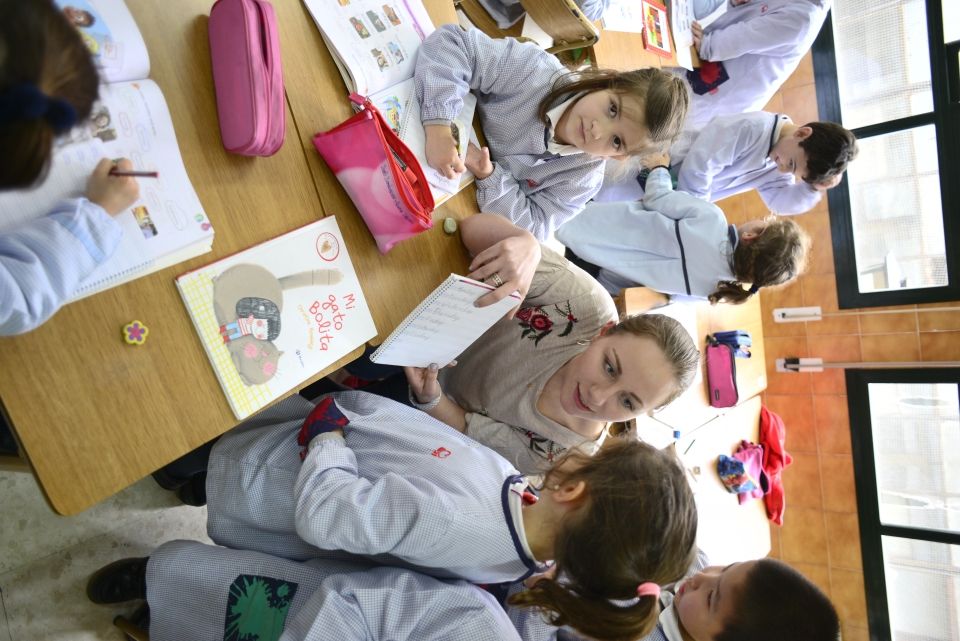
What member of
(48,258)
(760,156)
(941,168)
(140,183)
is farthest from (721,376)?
(48,258)

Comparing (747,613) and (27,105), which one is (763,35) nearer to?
(747,613)

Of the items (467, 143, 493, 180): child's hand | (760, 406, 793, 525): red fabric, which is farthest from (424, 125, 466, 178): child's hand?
(760, 406, 793, 525): red fabric

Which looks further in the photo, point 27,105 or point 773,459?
point 773,459

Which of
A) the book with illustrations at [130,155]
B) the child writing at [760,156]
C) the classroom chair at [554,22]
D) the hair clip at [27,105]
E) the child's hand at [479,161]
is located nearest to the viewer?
the hair clip at [27,105]

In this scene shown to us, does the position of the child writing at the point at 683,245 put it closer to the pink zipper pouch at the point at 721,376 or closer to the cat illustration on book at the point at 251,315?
the pink zipper pouch at the point at 721,376

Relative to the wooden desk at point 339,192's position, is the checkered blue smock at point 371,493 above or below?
below

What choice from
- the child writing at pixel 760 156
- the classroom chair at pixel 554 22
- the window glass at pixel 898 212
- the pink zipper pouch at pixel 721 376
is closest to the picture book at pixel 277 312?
the classroom chair at pixel 554 22

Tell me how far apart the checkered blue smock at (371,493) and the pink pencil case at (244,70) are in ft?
1.79

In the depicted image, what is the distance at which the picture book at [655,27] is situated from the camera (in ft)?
7.47

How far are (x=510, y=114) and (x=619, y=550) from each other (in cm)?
96

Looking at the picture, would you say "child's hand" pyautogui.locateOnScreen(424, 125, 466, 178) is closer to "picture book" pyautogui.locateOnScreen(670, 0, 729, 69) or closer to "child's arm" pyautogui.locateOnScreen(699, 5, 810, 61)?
"picture book" pyautogui.locateOnScreen(670, 0, 729, 69)

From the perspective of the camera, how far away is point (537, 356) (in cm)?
151

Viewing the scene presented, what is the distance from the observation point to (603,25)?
210 cm

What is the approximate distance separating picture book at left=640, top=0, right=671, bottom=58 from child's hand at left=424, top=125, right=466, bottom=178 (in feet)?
4.61
